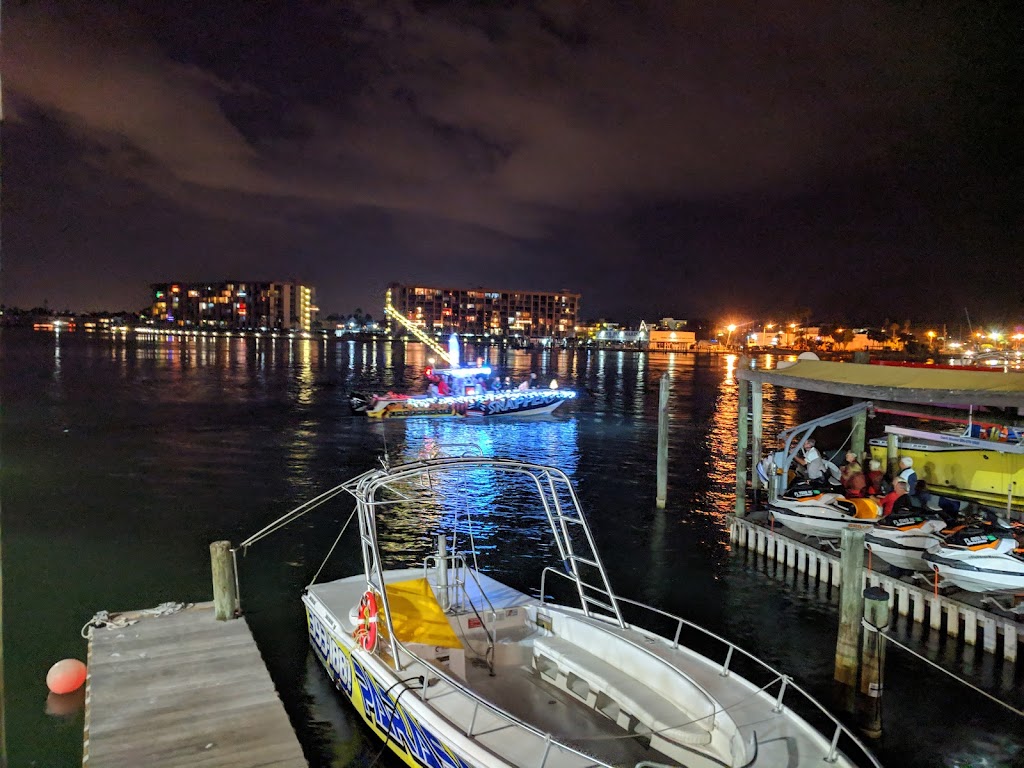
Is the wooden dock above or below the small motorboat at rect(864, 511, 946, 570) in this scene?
below

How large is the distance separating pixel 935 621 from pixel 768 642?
9.52 ft

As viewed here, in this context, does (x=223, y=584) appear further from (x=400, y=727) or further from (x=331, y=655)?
(x=400, y=727)

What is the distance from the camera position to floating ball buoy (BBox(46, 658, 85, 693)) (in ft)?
35.5

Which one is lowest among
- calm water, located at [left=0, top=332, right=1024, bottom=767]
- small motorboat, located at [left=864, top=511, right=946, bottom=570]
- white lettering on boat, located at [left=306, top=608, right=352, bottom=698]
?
calm water, located at [left=0, top=332, right=1024, bottom=767]

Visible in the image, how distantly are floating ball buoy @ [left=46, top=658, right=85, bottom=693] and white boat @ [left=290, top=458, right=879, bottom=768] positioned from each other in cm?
339

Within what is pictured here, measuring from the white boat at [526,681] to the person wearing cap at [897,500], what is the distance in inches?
225

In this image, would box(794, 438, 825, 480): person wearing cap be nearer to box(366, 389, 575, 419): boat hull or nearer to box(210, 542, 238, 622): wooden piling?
box(210, 542, 238, 622): wooden piling

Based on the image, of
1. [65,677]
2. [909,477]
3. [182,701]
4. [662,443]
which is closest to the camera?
[182,701]

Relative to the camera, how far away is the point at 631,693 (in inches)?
338

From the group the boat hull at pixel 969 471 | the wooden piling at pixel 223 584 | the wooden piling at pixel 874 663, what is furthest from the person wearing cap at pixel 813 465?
the wooden piling at pixel 223 584

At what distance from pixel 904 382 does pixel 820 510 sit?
3184 mm

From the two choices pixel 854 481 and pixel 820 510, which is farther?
pixel 854 481

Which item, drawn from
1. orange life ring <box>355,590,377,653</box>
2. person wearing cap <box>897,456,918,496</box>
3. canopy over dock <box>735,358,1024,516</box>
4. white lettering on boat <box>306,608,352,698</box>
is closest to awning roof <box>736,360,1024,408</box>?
canopy over dock <box>735,358,1024,516</box>

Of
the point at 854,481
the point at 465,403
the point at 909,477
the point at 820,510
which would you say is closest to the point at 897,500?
the point at 854,481
